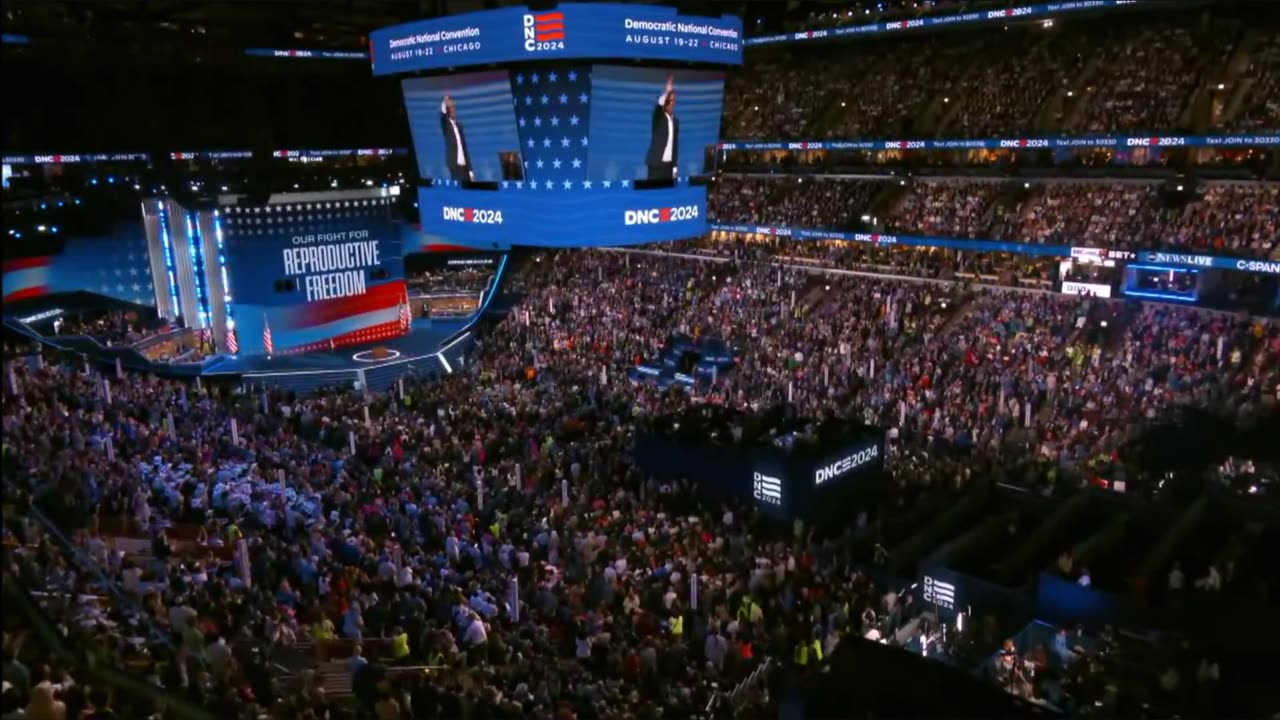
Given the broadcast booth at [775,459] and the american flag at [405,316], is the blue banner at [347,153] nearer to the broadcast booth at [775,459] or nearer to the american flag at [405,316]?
the american flag at [405,316]

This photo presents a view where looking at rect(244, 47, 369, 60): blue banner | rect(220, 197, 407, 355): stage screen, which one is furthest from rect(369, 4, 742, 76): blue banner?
rect(244, 47, 369, 60): blue banner

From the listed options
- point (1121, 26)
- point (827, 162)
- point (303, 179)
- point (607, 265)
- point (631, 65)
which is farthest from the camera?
point (607, 265)

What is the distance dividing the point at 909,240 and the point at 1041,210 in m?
4.09

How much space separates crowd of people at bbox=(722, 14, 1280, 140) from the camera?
2759 cm

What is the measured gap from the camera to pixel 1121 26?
3188 cm

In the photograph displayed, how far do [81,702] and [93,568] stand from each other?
2353 mm

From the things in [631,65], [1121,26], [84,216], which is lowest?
[84,216]

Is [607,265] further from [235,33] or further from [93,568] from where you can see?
[93,568]

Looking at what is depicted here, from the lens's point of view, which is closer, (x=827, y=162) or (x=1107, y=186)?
(x=1107, y=186)

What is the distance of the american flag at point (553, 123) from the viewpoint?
13672mm

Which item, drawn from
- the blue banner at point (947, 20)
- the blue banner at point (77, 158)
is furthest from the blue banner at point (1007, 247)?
the blue banner at point (77, 158)

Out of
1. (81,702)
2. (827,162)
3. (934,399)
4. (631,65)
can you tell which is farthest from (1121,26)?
(81,702)

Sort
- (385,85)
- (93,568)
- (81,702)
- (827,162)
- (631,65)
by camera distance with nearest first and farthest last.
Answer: (81,702) → (93,568) → (631,65) → (827,162) → (385,85)

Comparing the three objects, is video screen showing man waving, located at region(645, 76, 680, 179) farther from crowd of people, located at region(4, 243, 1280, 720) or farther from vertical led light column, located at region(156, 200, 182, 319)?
vertical led light column, located at region(156, 200, 182, 319)
